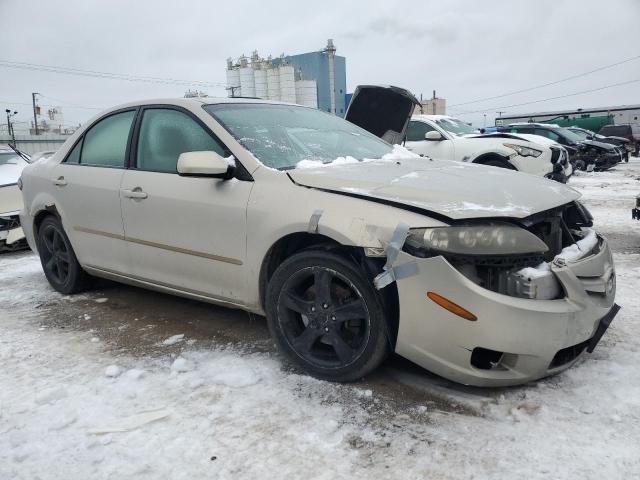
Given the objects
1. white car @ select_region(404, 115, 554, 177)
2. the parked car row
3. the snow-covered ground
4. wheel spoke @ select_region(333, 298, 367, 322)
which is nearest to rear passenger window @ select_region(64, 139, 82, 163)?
the snow-covered ground

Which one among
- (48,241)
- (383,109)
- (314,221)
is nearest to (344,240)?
(314,221)

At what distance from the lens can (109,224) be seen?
3.79 meters

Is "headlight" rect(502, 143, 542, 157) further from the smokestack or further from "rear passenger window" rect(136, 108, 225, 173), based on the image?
the smokestack

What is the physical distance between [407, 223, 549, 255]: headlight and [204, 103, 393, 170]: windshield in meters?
1.05

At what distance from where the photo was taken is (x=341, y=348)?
2676mm

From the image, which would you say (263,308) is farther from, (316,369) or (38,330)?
(38,330)

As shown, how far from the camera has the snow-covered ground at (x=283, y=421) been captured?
2.06 meters

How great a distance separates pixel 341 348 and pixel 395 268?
1.80ft

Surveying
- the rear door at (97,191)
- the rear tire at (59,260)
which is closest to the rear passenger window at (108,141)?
the rear door at (97,191)

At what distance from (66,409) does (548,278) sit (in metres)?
2.35

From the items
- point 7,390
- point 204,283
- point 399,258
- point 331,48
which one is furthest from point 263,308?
point 331,48

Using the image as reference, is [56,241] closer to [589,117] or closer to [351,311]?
[351,311]

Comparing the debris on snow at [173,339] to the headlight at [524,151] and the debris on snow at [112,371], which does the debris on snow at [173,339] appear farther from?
the headlight at [524,151]

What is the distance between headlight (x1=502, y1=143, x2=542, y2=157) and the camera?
9141 millimetres
